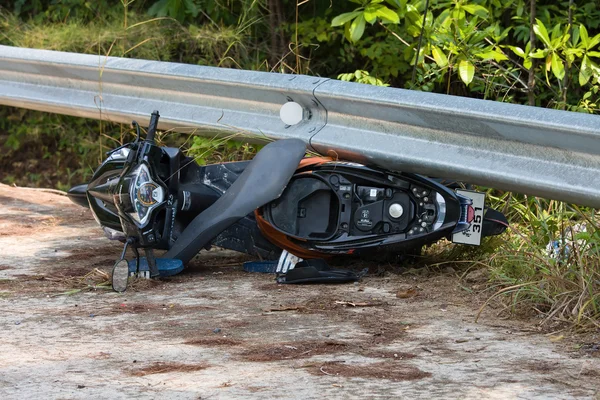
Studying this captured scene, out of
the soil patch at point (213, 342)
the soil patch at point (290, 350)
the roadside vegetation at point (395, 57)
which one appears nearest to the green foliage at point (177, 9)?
the roadside vegetation at point (395, 57)

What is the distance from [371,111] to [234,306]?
3.82ft

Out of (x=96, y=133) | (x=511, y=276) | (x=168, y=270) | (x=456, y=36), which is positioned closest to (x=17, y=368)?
(x=168, y=270)

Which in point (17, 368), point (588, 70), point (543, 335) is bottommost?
point (17, 368)

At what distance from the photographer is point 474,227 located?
440 centimetres

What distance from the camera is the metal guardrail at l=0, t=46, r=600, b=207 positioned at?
382cm

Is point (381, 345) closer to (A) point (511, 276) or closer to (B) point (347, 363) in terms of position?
(B) point (347, 363)

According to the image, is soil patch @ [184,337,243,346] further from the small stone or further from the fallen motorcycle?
the small stone

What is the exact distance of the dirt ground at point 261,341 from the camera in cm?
282

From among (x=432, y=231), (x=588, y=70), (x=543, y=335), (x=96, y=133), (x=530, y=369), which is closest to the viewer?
(x=530, y=369)

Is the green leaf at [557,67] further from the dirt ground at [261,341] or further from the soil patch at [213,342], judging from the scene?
the soil patch at [213,342]

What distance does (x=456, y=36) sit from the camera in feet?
18.5

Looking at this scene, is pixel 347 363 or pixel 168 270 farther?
pixel 168 270

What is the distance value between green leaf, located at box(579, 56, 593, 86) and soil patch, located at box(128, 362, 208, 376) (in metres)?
3.14

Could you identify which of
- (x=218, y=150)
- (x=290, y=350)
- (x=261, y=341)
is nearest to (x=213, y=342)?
(x=261, y=341)
